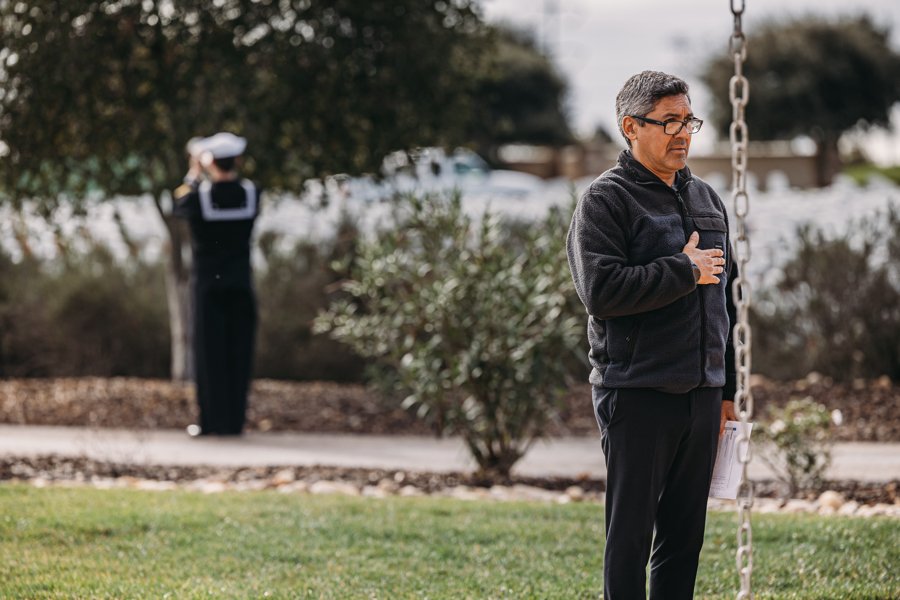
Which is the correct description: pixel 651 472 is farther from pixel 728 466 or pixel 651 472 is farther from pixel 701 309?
pixel 701 309

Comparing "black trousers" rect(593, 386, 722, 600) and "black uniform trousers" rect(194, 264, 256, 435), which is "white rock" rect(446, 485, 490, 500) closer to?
"black uniform trousers" rect(194, 264, 256, 435)

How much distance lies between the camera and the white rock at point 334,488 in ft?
27.5

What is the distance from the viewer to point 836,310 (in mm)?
12461

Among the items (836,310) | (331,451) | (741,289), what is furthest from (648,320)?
(836,310)

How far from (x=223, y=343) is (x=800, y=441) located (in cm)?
421

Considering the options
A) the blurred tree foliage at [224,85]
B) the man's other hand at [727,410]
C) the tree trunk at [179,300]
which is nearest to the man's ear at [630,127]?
the man's other hand at [727,410]

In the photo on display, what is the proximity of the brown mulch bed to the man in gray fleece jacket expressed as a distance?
5.92m

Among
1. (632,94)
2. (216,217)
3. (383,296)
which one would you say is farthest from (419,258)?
(632,94)

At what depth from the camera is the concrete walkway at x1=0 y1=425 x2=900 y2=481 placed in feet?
30.7

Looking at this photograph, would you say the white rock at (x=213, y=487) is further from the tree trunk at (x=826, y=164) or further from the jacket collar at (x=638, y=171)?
the tree trunk at (x=826, y=164)

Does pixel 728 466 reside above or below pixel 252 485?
above

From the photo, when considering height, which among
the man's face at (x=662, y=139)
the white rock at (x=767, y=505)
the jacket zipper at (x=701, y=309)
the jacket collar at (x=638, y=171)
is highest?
the man's face at (x=662, y=139)

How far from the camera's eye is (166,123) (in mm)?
11977

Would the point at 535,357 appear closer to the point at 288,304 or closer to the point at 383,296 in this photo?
the point at 383,296
